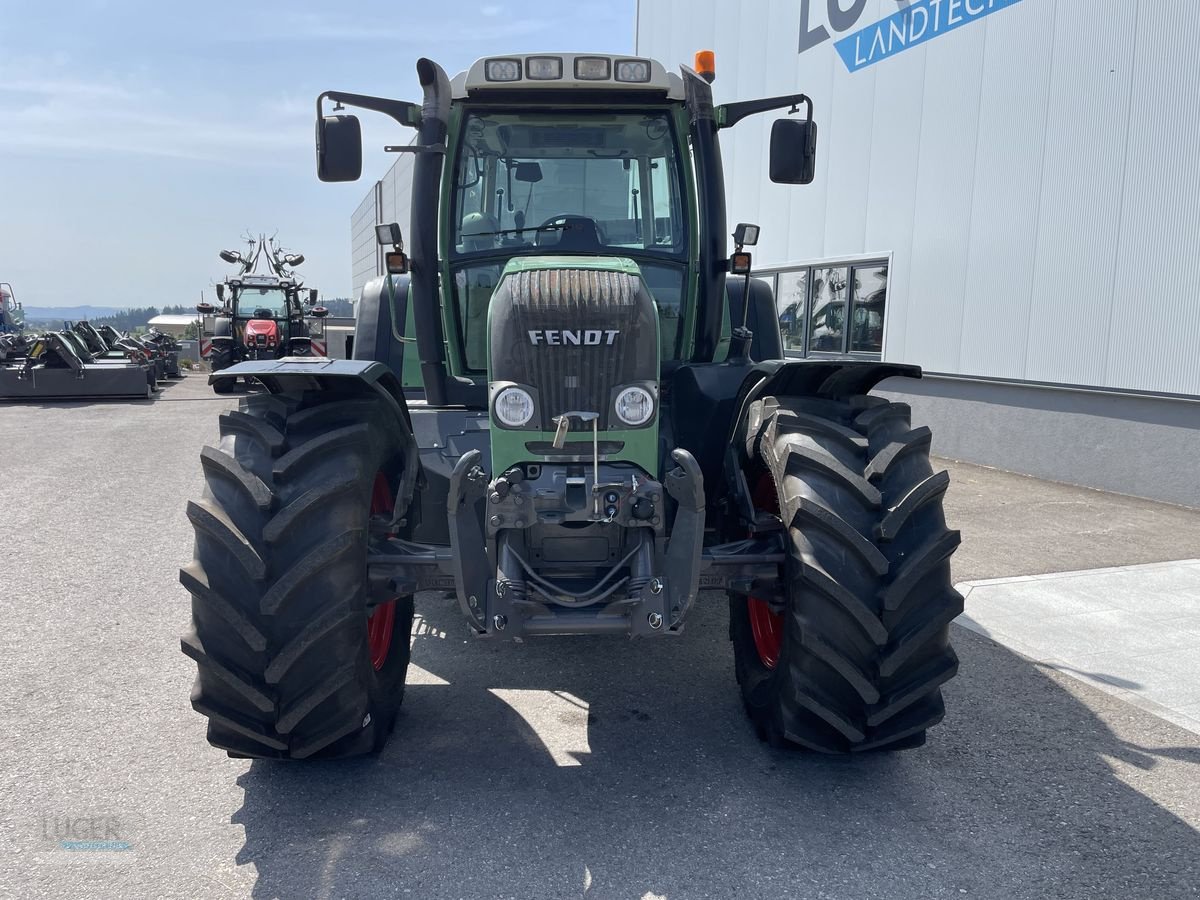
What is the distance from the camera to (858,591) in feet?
9.66

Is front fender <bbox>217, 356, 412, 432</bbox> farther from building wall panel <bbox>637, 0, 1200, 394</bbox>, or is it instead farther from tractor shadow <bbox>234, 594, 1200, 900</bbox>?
building wall panel <bbox>637, 0, 1200, 394</bbox>

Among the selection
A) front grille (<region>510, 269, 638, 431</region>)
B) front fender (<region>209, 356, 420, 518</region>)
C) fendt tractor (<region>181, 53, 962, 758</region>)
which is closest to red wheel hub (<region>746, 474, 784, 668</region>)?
fendt tractor (<region>181, 53, 962, 758</region>)

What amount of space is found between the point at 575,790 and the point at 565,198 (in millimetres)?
2654

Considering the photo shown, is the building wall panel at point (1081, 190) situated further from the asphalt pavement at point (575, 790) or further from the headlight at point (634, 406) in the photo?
the headlight at point (634, 406)

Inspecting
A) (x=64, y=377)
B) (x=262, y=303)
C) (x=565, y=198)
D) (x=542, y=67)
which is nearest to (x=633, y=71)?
(x=542, y=67)

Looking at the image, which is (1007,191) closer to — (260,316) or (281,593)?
(281,593)

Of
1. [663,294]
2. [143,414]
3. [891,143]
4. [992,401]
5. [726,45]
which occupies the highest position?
[726,45]

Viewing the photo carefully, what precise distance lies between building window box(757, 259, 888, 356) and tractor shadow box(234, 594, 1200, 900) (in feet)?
27.2

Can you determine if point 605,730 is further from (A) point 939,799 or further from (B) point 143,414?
(B) point 143,414

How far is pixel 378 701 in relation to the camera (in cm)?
328

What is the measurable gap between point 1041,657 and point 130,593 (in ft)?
16.7

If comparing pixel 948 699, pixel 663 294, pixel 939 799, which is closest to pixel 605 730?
pixel 939 799

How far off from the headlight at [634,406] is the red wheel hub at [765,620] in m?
0.60

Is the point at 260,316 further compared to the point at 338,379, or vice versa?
the point at 260,316
